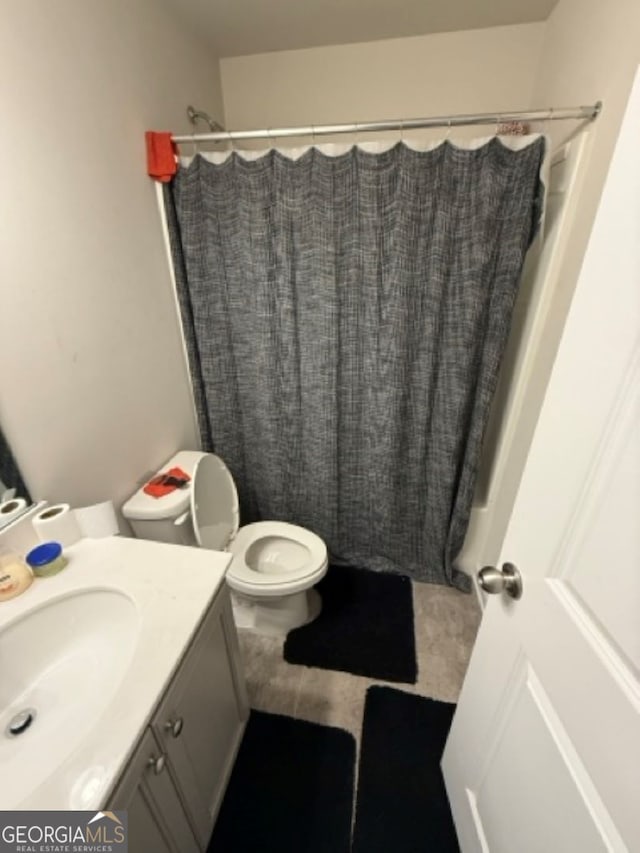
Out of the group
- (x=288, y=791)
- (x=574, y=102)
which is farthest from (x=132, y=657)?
(x=574, y=102)

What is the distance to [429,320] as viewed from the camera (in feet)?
4.33

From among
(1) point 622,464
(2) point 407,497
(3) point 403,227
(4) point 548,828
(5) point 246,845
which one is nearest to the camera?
(1) point 622,464

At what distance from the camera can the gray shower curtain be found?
3.91 ft

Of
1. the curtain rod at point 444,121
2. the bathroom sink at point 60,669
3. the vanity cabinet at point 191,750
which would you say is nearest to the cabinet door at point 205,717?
the vanity cabinet at point 191,750

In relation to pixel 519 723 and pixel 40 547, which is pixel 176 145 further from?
pixel 519 723

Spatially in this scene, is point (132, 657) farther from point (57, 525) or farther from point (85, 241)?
point (85, 241)

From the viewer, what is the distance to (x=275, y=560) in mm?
1558

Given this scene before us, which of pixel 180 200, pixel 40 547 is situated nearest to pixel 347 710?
pixel 40 547

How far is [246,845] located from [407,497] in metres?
1.23

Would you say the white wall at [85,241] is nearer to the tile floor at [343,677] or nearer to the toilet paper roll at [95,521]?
the toilet paper roll at [95,521]

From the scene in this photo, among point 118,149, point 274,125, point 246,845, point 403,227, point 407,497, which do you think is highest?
point 274,125

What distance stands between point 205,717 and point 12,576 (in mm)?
568

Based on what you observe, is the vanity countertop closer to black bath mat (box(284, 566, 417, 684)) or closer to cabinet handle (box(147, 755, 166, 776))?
cabinet handle (box(147, 755, 166, 776))

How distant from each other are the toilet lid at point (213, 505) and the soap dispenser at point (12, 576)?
0.46 metres
